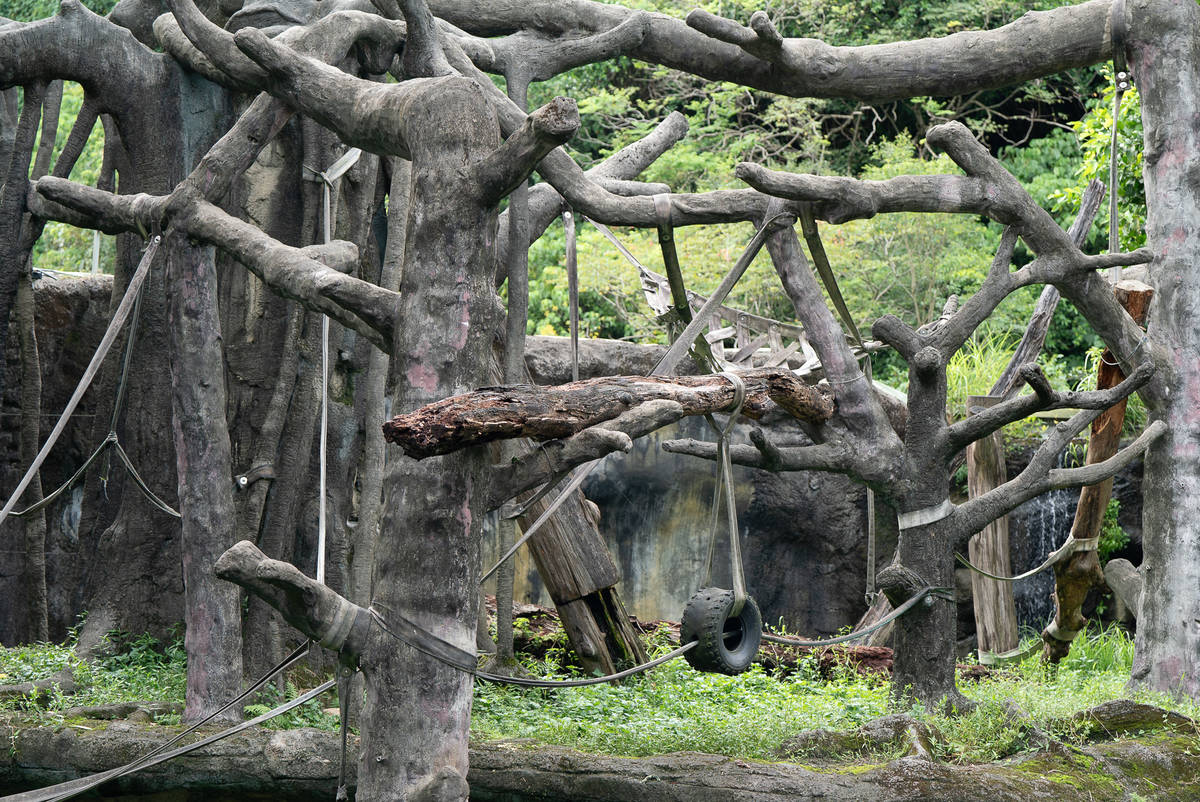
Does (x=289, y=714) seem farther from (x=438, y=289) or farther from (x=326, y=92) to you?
(x=326, y=92)

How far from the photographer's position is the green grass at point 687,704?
570 centimetres

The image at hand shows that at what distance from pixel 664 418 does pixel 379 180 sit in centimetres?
361

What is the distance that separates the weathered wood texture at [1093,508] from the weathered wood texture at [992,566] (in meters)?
0.48

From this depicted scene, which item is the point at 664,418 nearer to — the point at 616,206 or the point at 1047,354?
the point at 616,206

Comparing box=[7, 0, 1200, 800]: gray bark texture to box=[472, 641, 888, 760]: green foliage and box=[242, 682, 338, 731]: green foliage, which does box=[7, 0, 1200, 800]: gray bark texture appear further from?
box=[472, 641, 888, 760]: green foliage

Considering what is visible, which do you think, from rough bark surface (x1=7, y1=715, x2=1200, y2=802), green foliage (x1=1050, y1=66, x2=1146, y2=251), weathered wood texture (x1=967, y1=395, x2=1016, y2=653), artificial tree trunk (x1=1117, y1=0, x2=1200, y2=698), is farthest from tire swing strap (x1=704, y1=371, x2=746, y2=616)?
green foliage (x1=1050, y1=66, x2=1146, y2=251)

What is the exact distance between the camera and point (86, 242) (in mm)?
18406

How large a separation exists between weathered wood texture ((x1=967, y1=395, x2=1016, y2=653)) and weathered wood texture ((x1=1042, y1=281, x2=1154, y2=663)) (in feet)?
1.58

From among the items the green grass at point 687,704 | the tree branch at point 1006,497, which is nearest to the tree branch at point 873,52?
the tree branch at point 1006,497

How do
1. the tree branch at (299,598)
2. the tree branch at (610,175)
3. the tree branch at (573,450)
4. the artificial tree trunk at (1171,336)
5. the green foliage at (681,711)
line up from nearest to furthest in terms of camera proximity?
the tree branch at (299,598)
the tree branch at (573,450)
the green foliage at (681,711)
the artificial tree trunk at (1171,336)
the tree branch at (610,175)

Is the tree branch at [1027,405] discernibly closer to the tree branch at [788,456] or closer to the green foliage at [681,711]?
the tree branch at [788,456]

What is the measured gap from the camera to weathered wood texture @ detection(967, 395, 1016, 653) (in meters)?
9.56

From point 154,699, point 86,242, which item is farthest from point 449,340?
point 86,242

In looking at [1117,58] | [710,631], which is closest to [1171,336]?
[1117,58]
